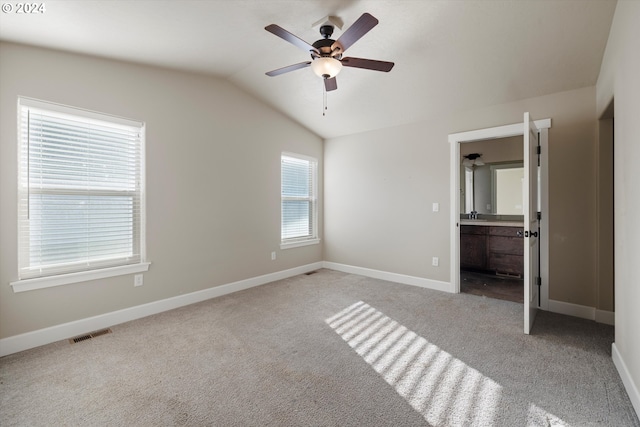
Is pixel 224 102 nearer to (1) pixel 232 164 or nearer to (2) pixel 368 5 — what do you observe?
(1) pixel 232 164

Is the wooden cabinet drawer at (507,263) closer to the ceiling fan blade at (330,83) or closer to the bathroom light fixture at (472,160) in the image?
the bathroom light fixture at (472,160)

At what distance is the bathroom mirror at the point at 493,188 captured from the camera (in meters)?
5.00

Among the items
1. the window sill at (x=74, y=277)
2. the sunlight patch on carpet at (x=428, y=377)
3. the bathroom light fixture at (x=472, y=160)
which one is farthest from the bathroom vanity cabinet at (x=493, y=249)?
the window sill at (x=74, y=277)

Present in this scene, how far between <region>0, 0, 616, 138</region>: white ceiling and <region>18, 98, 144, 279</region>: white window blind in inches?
26.4

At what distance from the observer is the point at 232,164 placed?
12.7ft

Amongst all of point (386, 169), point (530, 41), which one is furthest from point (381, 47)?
point (386, 169)

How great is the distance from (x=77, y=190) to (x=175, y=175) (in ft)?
2.96

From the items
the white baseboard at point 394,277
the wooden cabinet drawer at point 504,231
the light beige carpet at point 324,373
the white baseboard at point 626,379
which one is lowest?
the light beige carpet at point 324,373

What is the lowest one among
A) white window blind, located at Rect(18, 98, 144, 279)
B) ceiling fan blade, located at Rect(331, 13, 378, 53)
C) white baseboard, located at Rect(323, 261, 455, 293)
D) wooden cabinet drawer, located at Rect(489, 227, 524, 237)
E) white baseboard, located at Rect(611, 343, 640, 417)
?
white baseboard, located at Rect(611, 343, 640, 417)

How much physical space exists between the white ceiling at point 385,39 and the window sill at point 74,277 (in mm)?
1958

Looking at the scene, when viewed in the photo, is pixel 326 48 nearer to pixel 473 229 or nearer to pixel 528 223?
pixel 528 223

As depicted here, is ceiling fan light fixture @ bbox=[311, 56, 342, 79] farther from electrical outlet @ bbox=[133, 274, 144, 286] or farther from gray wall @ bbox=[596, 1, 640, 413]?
electrical outlet @ bbox=[133, 274, 144, 286]

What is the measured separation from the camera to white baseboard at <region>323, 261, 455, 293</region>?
3939 millimetres

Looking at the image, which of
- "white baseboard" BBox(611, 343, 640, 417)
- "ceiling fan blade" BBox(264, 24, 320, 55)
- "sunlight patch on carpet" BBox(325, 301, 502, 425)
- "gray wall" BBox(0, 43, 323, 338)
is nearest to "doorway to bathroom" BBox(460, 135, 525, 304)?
"white baseboard" BBox(611, 343, 640, 417)
